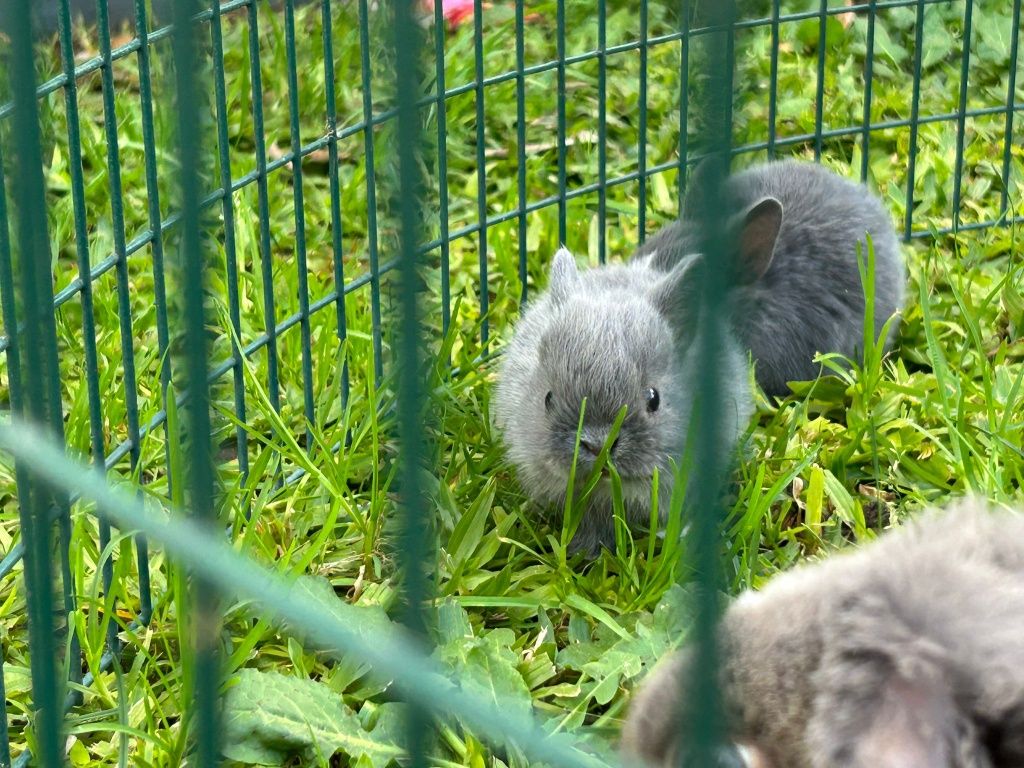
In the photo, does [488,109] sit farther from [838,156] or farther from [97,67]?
[97,67]

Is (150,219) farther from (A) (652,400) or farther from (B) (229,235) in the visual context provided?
(A) (652,400)

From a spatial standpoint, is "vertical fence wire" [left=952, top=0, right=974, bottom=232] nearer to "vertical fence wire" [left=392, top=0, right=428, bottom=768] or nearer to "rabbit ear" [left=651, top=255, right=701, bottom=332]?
"rabbit ear" [left=651, top=255, right=701, bottom=332]

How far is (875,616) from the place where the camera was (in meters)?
1.76

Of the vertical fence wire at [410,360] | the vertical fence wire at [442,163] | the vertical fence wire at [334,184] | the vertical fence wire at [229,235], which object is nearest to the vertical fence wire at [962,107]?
the vertical fence wire at [442,163]

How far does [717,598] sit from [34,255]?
3.61 ft

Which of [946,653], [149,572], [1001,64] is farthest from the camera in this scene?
[1001,64]

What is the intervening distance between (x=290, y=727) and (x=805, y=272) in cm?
196

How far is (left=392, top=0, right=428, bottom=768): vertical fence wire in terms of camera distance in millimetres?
1070

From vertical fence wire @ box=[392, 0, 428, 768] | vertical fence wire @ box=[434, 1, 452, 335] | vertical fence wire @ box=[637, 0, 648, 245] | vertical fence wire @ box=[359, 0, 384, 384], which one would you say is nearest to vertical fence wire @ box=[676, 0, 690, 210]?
vertical fence wire @ box=[637, 0, 648, 245]

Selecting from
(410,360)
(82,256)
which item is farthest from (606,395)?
(410,360)

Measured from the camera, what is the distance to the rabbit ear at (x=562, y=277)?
3619 millimetres

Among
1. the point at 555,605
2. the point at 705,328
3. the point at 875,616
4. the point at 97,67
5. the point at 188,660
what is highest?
the point at 705,328

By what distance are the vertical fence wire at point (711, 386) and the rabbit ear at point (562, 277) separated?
100 inches

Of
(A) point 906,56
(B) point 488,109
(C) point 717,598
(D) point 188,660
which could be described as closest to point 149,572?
(D) point 188,660
